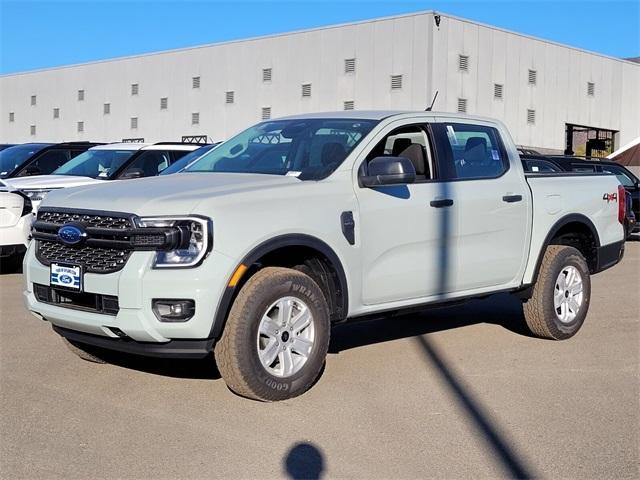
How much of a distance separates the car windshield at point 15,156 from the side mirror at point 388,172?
10.6 metres

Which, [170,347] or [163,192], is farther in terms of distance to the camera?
[163,192]

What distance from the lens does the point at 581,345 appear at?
24.6 ft

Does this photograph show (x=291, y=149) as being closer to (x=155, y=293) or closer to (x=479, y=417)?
(x=155, y=293)

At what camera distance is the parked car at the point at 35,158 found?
47.9ft

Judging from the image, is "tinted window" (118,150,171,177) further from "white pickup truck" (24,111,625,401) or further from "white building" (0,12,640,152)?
"white building" (0,12,640,152)

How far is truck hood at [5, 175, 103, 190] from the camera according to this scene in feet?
40.1

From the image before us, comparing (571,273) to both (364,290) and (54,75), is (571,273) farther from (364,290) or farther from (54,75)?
(54,75)

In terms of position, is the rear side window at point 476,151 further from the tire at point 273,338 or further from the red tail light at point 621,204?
the tire at point 273,338

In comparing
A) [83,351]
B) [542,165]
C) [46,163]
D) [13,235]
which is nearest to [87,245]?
[83,351]

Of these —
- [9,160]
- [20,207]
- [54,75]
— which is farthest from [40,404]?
[54,75]

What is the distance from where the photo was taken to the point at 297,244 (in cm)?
552

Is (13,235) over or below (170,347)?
over

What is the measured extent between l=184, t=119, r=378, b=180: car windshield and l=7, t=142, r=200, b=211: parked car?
20.2 feet

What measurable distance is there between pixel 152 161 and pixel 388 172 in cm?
844
